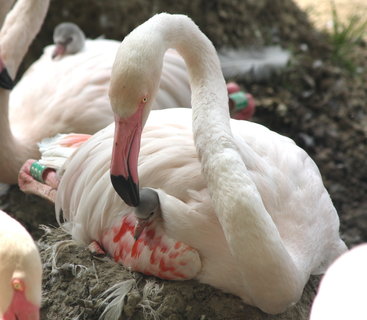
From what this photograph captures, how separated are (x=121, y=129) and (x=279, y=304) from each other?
1073mm

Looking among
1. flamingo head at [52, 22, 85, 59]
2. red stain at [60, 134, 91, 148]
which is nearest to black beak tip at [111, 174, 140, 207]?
red stain at [60, 134, 91, 148]

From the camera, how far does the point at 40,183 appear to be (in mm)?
4730

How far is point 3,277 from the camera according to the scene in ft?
9.89

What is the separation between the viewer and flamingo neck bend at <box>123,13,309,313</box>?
3389mm

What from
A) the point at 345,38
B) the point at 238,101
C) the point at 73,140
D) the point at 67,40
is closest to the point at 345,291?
the point at 73,140

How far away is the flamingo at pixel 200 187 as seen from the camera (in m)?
3.41

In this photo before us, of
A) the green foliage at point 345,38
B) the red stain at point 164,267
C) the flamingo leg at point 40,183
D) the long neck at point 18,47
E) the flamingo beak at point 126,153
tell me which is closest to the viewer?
the flamingo beak at point 126,153

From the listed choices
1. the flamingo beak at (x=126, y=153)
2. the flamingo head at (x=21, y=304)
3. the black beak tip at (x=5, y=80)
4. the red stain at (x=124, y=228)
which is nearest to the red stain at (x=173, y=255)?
the red stain at (x=124, y=228)

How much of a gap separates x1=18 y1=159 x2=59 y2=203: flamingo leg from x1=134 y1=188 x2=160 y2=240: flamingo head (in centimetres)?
92

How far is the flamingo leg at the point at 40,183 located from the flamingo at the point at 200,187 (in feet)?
0.61

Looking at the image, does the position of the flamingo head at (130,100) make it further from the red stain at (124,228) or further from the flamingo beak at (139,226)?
the red stain at (124,228)

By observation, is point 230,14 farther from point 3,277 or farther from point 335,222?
point 3,277

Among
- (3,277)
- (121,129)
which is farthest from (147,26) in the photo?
(3,277)

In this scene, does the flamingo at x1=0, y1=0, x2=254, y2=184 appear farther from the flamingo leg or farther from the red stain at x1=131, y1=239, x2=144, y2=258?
the red stain at x1=131, y1=239, x2=144, y2=258
